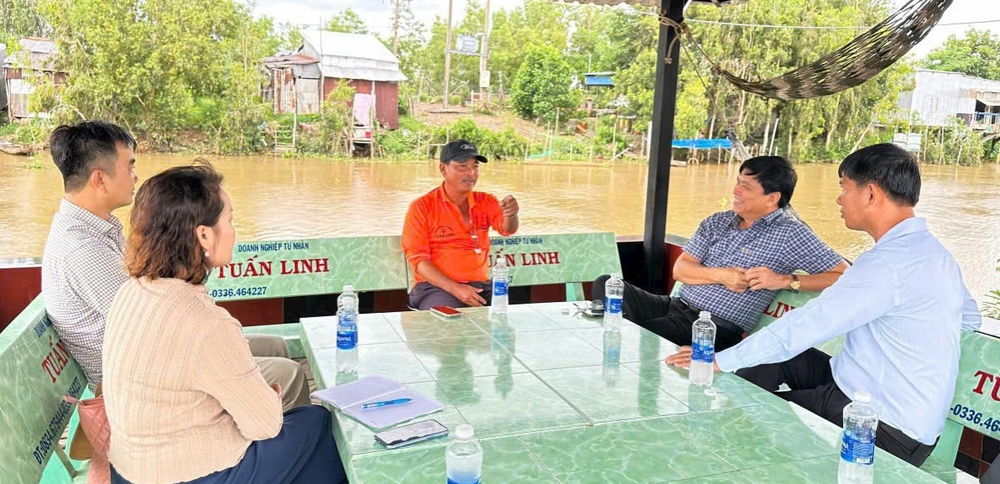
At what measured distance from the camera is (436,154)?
19.8 metres

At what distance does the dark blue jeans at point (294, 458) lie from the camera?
1.62 meters

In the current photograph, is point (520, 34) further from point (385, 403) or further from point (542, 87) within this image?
point (385, 403)

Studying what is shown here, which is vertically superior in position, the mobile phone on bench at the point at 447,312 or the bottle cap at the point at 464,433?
the bottle cap at the point at 464,433

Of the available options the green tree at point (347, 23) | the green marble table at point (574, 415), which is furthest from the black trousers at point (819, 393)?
the green tree at point (347, 23)

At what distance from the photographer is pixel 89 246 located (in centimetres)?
214

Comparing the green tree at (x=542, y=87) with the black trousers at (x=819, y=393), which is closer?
the black trousers at (x=819, y=393)

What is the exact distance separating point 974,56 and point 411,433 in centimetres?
2146

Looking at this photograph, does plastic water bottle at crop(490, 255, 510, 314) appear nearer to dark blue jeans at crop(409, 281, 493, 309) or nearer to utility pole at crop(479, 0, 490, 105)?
dark blue jeans at crop(409, 281, 493, 309)

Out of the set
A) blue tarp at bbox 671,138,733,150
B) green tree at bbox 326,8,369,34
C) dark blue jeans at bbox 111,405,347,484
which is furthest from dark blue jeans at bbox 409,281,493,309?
blue tarp at bbox 671,138,733,150

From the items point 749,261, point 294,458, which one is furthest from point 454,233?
point 294,458

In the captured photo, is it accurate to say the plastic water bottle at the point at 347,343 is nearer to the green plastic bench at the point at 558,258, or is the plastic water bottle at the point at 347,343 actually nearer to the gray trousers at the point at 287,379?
the gray trousers at the point at 287,379

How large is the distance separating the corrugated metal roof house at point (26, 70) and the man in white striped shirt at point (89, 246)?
13712 mm

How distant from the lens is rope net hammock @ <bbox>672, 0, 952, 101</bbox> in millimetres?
2969

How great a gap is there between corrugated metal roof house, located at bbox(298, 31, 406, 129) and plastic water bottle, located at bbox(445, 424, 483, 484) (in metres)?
16.4
